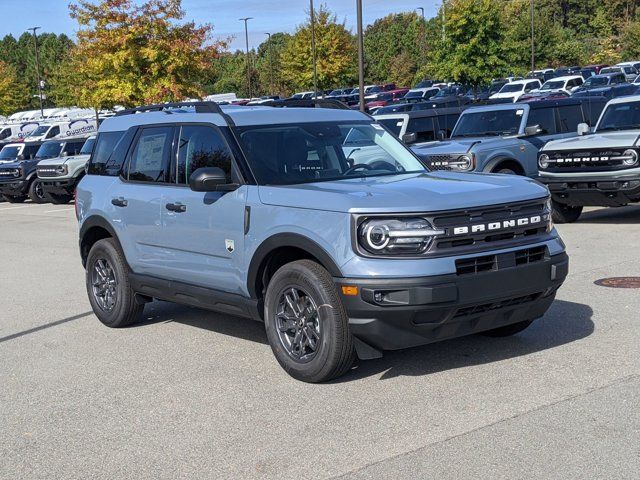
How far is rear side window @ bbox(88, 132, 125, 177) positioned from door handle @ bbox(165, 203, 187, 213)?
1.19 metres

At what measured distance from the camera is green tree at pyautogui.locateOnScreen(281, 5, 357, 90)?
5275 centimetres

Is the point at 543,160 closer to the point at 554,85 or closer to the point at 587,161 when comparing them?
the point at 587,161

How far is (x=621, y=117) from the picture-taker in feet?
48.3

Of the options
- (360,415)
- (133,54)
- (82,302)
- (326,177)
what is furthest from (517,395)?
(133,54)

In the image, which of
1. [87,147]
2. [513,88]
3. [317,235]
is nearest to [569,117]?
[317,235]

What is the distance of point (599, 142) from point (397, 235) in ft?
28.5

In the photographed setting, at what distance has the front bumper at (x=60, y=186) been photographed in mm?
25203

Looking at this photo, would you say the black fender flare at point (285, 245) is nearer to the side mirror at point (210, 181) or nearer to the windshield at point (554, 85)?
Answer: the side mirror at point (210, 181)

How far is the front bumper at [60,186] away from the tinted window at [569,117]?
13.7m

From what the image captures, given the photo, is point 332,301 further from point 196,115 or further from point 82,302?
point 82,302

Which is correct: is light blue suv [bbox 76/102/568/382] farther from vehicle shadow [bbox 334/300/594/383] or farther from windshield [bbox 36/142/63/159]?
windshield [bbox 36/142/63/159]

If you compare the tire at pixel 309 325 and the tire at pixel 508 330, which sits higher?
the tire at pixel 309 325

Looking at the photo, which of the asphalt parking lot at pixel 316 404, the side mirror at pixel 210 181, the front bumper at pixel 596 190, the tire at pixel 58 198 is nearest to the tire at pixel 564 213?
the front bumper at pixel 596 190

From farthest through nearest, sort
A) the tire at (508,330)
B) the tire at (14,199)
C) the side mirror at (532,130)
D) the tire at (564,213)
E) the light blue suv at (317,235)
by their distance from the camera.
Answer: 1. the tire at (14,199)
2. the side mirror at (532,130)
3. the tire at (564,213)
4. the tire at (508,330)
5. the light blue suv at (317,235)
